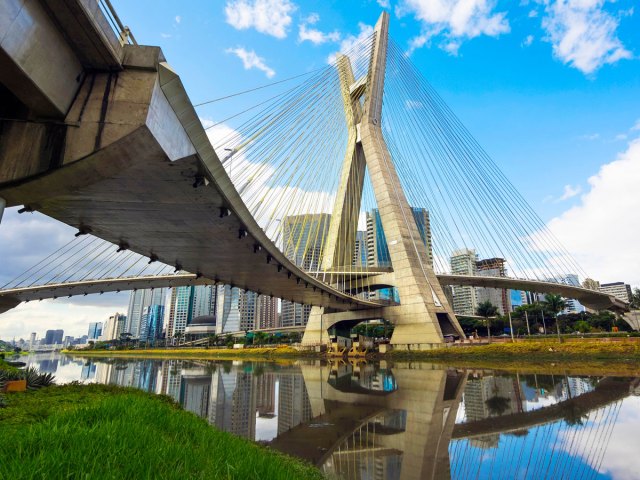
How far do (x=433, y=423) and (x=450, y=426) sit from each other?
508 mm

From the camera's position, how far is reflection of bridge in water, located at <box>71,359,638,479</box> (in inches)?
263

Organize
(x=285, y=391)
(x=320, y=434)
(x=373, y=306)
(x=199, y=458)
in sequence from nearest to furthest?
(x=199, y=458)
(x=320, y=434)
(x=285, y=391)
(x=373, y=306)

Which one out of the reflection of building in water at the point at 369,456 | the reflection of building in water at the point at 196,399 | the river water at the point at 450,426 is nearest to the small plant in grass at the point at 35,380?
the reflection of building in water at the point at 196,399

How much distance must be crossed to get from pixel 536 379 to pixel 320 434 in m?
13.4

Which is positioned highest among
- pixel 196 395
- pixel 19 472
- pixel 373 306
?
pixel 373 306

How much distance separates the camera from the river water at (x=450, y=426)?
652 centimetres

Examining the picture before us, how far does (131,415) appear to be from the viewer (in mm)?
5277

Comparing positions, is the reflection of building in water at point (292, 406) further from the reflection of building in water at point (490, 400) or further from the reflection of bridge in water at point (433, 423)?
the reflection of building in water at point (490, 400)

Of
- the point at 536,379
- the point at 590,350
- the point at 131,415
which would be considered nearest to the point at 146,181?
the point at 131,415

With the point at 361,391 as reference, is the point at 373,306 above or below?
above

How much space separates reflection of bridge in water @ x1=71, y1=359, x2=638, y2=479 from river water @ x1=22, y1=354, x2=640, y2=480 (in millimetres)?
24

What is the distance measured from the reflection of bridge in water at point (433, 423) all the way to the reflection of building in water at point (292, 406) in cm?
4

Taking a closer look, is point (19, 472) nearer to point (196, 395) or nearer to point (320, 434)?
point (320, 434)

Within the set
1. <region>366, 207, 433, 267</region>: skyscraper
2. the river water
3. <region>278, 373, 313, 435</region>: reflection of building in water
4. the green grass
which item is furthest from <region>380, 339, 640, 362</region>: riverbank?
<region>366, 207, 433, 267</region>: skyscraper
